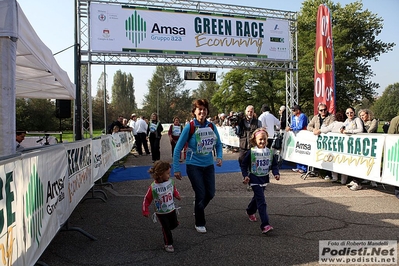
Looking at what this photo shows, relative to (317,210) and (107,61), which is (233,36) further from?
(317,210)

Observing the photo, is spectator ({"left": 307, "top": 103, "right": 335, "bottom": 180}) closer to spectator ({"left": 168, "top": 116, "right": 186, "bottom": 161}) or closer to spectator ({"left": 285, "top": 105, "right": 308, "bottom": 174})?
spectator ({"left": 285, "top": 105, "right": 308, "bottom": 174})

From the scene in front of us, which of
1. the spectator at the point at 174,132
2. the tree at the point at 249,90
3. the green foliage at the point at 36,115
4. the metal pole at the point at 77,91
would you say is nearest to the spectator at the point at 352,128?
the spectator at the point at 174,132

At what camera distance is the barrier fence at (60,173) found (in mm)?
2742

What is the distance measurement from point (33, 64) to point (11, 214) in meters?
4.64

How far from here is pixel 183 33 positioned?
16.4 metres

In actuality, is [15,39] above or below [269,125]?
above

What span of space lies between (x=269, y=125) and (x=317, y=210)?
431 centimetres

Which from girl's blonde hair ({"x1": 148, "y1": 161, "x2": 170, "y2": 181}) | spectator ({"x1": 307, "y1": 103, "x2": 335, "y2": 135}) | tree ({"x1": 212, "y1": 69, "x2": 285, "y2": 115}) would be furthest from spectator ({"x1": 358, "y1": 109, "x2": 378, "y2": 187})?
tree ({"x1": 212, "y1": 69, "x2": 285, "y2": 115})

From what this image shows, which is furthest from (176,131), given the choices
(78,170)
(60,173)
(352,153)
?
(60,173)

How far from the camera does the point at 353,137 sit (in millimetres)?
8234

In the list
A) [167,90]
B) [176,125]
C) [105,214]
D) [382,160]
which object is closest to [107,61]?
[176,125]

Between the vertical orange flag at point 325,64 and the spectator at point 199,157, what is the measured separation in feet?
27.5

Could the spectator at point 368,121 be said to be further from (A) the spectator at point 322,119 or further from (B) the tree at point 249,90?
(B) the tree at point 249,90

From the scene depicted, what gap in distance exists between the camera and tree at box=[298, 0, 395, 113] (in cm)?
3822
